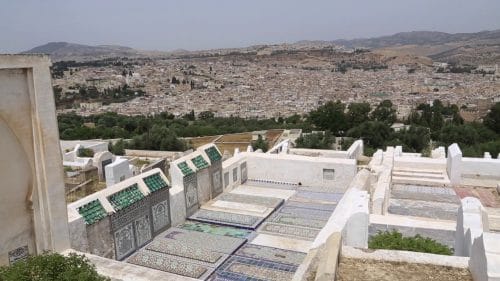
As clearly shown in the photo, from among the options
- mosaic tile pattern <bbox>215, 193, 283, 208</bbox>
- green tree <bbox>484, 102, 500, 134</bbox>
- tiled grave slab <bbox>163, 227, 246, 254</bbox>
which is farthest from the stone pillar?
green tree <bbox>484, 102, 500, 134</bbox>

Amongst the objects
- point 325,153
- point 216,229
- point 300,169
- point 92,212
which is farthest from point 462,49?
point 92,212

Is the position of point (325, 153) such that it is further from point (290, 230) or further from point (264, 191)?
point (290, 230)

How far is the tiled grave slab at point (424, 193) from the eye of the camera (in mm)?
9797

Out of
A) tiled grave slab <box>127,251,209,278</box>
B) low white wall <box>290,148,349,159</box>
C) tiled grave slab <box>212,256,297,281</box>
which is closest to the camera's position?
tiled grave slab <box>212,256,297,281</box>

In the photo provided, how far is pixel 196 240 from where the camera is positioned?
895cm

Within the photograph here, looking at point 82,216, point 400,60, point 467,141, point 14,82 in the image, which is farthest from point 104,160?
point 400,60

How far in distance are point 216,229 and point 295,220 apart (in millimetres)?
1753

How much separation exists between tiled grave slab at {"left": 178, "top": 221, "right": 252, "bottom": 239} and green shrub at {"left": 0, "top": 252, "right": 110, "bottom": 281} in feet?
15.6

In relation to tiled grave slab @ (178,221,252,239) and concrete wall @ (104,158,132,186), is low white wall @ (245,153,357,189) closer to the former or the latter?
tiled grave slab @ (178,221,252,239)

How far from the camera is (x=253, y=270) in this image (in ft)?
25.6

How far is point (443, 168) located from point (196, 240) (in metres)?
7.04

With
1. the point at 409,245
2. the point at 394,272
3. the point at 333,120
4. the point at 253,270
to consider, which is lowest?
the point at 333,120

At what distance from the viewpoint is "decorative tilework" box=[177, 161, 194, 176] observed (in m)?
9.85

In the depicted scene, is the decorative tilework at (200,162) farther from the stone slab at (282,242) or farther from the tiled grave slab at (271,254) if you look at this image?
the tiled grave slab at (271,254)
